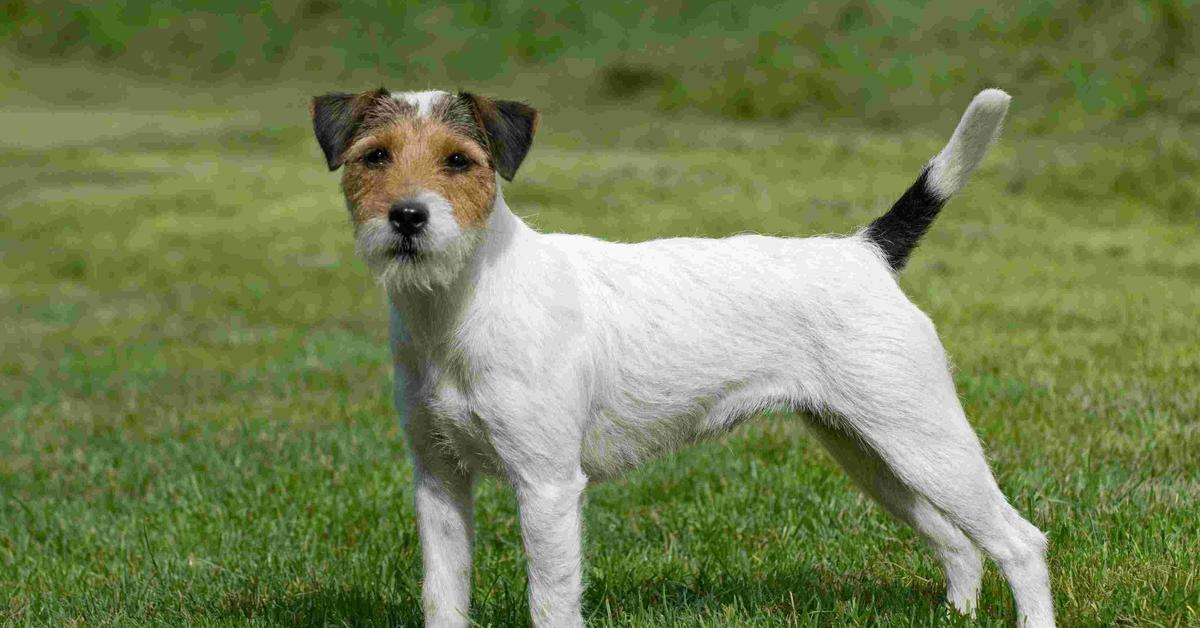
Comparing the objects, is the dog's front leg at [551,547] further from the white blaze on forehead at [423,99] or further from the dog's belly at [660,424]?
the white blaze on forehead at [423,99]

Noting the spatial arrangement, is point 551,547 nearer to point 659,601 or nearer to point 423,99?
point 659,601

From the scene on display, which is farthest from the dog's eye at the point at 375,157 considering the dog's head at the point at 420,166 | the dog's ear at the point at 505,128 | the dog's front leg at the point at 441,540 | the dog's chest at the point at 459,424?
the dog's front leg at the point at 441,540

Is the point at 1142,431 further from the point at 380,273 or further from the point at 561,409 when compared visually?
the point at 380,273

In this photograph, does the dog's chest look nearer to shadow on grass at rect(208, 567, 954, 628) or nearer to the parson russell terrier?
the parson russell terrier

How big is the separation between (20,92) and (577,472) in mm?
40024

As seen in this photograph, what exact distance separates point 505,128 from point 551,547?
4.60 ft

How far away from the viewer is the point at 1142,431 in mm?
6383

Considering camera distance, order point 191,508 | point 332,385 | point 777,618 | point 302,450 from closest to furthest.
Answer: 1. point 777,618
2. point 191,508
3. point 302,450
4. point 332,385

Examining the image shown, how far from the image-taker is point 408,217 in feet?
12.1

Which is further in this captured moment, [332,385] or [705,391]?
[332,385]

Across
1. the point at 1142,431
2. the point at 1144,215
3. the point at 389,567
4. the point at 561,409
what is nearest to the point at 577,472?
the point at 561,409

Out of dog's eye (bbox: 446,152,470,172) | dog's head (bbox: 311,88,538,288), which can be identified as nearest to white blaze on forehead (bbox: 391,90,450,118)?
dog's head (bbox: 311,88,538,288)

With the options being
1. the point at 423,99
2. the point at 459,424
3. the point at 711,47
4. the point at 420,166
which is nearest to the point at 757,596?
the point at 459,424

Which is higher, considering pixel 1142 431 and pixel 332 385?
pixel 332 385
